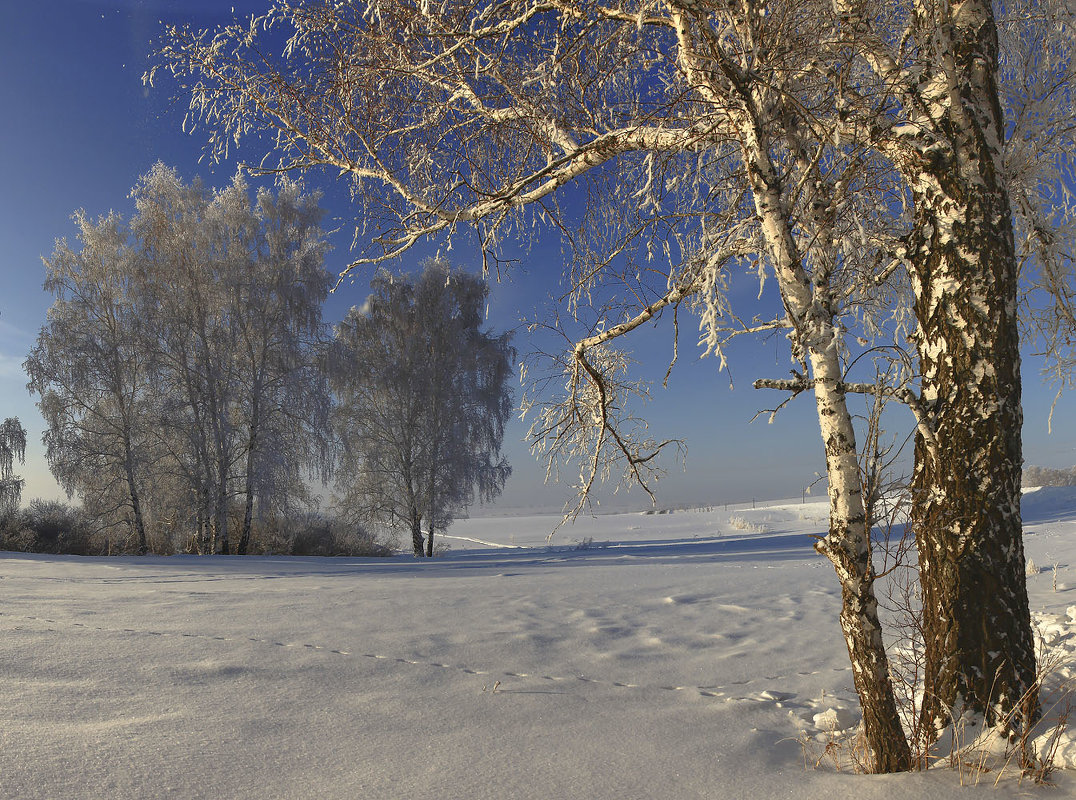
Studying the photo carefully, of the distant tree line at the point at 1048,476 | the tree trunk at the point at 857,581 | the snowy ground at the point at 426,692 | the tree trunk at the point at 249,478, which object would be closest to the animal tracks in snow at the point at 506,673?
the snowy ground at the point at 426,692

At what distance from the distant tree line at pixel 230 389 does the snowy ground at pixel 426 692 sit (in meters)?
7.19

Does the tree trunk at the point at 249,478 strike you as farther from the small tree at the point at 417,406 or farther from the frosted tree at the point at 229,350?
the small tree at the point at 417,406

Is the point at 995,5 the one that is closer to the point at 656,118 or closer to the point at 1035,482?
the point at 656,118

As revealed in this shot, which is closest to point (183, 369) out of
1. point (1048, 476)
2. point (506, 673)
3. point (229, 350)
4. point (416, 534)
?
point (229, 350)

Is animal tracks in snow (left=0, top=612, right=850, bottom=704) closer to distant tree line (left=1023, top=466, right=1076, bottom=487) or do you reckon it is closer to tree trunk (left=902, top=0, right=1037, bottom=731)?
tree trunk (left=902, top=0, right=1037, bottom=731)

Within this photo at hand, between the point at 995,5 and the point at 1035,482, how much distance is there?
124 feet

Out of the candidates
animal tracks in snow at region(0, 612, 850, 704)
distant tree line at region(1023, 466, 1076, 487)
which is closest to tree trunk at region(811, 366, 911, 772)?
animal tracks in snow at region(0, 612, 850, 704)

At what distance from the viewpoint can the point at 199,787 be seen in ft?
6.77

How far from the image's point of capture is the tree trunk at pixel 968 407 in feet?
8.85

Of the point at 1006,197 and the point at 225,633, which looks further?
the point at 225,633

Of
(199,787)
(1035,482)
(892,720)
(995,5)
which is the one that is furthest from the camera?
(1035,482)

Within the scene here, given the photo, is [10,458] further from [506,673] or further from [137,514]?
[506,673]

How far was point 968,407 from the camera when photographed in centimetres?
275

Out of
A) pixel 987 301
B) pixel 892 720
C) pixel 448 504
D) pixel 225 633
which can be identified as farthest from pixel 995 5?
pixel 448 504
